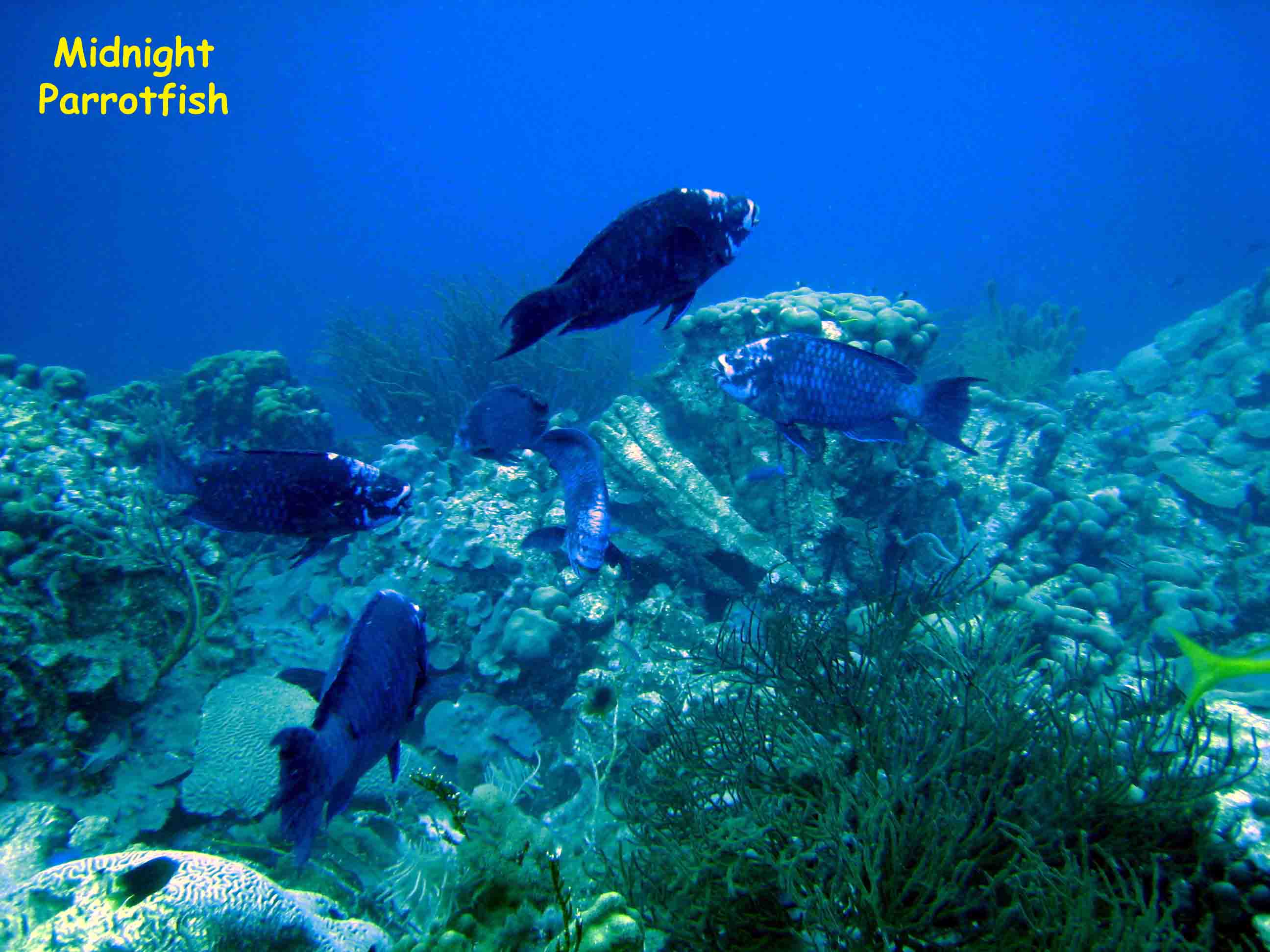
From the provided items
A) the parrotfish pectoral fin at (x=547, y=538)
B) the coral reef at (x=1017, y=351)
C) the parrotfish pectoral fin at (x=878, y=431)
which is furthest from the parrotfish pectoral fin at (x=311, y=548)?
the coral reef at (x=1017, y=351)

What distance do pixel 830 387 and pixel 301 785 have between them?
10.3 ft

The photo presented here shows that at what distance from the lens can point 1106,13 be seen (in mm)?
68250

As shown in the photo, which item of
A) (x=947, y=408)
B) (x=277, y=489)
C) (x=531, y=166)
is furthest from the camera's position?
(x=531, y=166)

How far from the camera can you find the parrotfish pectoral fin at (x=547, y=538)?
3.97m

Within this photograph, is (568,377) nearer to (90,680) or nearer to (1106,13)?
(90,680)

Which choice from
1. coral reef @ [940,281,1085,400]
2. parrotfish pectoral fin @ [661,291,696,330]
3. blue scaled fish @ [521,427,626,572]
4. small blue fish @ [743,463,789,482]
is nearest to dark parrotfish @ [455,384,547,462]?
blue scaled fish @ [521,427,626,572]

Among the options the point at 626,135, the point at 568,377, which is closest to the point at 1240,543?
the point at 568,377

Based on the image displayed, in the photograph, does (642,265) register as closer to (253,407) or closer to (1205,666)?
(1205,666)

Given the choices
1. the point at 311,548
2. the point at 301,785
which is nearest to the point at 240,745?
the point at 311,548

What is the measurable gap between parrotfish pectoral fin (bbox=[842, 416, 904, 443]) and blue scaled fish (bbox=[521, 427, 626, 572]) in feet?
5.25

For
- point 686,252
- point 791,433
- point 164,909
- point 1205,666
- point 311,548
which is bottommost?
point 164,909

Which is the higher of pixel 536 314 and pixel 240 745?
pixel 536 314

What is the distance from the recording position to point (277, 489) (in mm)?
2764

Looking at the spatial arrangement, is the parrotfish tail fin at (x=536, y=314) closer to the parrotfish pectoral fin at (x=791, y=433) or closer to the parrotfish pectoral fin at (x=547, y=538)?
the parrotfish pectoral fin at (x=791, y=433)
